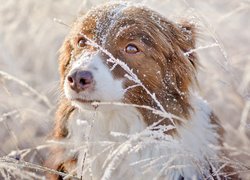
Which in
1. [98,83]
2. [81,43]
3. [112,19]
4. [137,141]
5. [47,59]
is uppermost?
[112,19]

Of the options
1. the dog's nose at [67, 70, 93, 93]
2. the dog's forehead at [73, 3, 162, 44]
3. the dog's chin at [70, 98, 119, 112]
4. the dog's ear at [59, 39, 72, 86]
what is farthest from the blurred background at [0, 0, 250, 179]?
the dog's nose at [67, 70, 93, 93]

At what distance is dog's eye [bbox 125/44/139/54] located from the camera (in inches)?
168

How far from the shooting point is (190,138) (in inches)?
169

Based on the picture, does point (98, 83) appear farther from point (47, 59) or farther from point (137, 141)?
point (47, 59)

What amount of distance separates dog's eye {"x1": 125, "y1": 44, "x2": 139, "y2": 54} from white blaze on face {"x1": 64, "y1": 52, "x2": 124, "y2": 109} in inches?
9.4

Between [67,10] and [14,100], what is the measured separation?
6.58 ft

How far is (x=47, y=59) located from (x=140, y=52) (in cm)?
332

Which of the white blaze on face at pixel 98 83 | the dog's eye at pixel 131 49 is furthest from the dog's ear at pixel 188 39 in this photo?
the white blaze on face at pixel 98 83

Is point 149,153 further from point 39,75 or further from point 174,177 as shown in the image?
point 39,75

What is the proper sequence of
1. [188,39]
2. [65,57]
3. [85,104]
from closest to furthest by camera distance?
[85,104], [188,39], [65,57]

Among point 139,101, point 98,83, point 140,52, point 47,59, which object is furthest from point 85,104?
point 47,59

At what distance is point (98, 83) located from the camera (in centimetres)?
395

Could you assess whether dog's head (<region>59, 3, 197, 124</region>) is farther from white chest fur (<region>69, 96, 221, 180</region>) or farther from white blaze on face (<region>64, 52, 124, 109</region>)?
white chest fur (<region>69, 96, 221, 180</region>)

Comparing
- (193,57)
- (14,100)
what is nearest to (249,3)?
(193,57)
